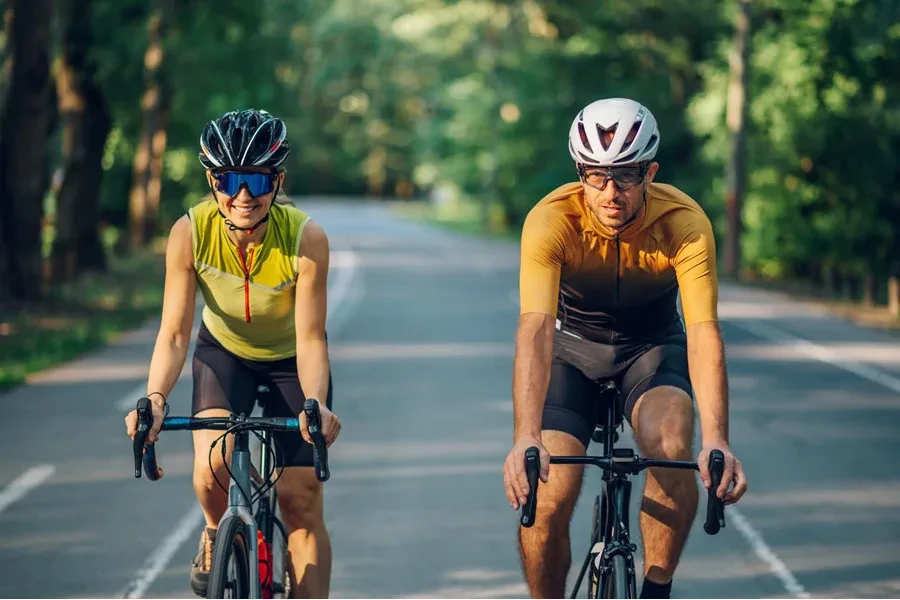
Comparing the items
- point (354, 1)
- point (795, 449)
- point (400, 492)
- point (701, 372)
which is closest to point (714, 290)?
point (701, 372)

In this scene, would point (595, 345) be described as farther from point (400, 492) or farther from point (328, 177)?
point (328, 177)

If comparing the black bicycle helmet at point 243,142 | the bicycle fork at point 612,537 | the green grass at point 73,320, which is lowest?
the green grass at point 73,320

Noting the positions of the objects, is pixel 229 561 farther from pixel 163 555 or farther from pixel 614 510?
pixel 163 555

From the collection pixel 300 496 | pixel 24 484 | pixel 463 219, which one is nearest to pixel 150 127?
pixel 24 484

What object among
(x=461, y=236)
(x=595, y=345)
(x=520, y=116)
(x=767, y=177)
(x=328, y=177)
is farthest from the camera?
(x=328, y=177)

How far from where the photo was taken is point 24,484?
10570 millimetres

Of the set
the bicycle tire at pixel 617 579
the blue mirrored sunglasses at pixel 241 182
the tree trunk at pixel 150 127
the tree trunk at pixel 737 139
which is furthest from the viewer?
the tree trunk at pixel 737 139

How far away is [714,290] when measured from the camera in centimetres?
541

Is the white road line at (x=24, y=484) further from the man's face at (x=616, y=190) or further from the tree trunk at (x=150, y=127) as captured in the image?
the tree trunk at (x=150, y=127)

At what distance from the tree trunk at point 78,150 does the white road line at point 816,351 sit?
37.2 feet

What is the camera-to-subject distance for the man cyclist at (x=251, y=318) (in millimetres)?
5551

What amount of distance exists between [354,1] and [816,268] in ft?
233

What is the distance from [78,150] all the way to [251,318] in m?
23.0

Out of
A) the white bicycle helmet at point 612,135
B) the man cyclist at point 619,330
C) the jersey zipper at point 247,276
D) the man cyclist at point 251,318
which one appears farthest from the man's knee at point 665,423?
the jersey zipper at point 247,276
